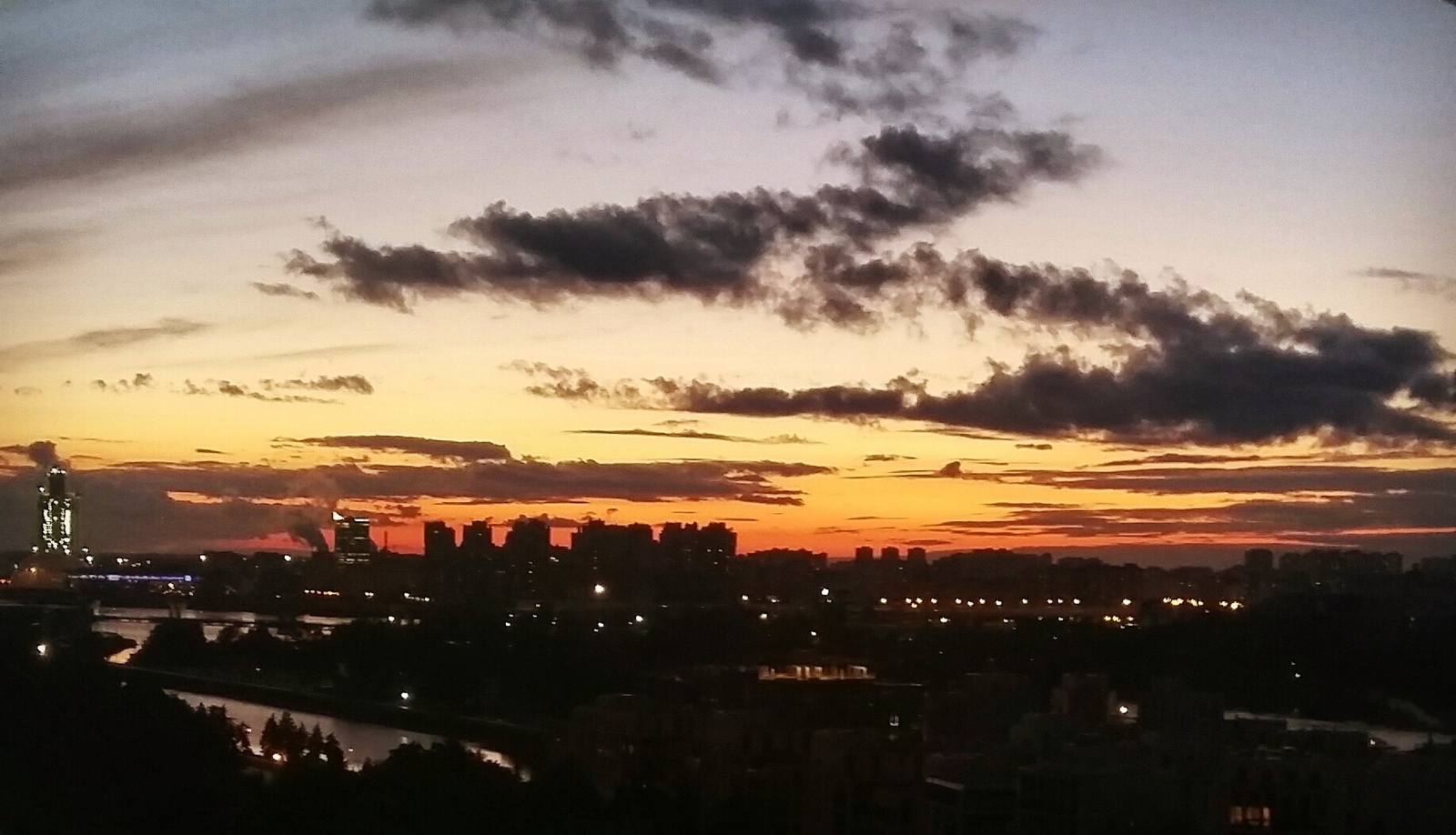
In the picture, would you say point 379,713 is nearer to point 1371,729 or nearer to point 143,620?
point 143,620

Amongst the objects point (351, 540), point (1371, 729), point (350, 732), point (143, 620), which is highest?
point (351, 540)

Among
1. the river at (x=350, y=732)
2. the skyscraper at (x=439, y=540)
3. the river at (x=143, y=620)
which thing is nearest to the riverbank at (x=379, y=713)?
the river at (x=350, y=732)

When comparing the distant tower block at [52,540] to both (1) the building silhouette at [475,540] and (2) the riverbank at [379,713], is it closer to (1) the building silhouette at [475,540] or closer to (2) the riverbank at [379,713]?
(2) the riverbank at [379,713]

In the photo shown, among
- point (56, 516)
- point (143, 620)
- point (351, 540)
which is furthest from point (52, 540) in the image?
point (351, 540)

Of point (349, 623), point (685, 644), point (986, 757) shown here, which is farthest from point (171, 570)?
point (986, 757)

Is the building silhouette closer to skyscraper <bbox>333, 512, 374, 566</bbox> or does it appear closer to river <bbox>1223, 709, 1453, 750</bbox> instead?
skyscraper <bbox>333, 512, 374, 566</bbox>
